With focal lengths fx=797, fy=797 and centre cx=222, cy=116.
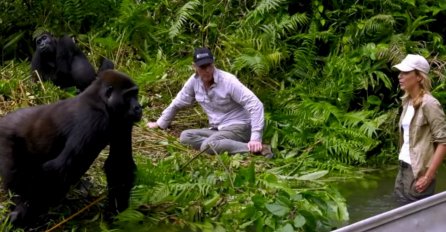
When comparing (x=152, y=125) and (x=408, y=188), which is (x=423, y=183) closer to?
(x=408, y=188)

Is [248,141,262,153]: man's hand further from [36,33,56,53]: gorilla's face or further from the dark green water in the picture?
[36,33,56,53]: gorilla's face

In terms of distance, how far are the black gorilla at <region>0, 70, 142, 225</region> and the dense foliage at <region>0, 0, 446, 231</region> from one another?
73 cm

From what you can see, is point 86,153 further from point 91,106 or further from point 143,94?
point 143,94

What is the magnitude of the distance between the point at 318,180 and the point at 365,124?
156 centimetres

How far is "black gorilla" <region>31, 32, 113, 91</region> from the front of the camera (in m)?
9.75

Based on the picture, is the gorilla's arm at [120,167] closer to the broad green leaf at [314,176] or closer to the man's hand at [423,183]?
the broad green leaf at [314,176]

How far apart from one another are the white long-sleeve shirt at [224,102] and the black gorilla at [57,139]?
7.01ft

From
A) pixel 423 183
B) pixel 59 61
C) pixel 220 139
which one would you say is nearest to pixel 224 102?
pixel 220 139

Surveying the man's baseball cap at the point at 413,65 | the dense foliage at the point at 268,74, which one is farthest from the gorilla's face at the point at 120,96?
the man's baseball cap at the point at 413,65

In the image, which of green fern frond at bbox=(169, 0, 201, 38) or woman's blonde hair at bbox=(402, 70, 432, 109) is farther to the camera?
green fern frond at bbox=(169, 0, 201, 38)

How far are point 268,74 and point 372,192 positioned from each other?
10.2 ft

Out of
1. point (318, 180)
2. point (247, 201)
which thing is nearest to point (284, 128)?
point (318, 180)

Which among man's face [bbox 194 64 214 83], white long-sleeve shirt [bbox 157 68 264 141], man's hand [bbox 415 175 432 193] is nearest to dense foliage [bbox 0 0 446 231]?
white long-sleeve shirt [bbox 157 68 264 141]

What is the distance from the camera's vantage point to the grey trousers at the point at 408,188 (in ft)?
18.5
